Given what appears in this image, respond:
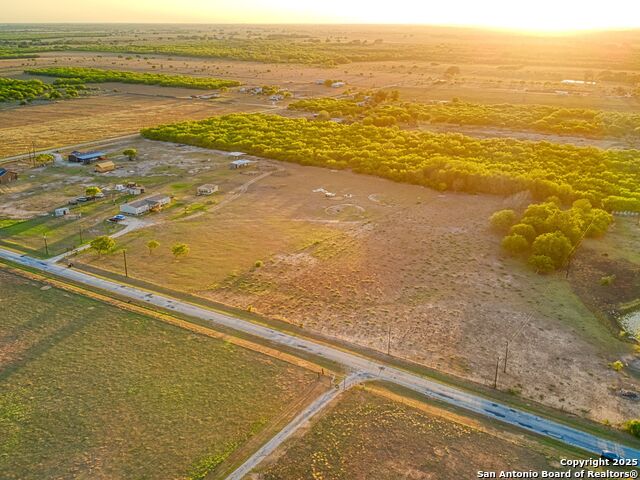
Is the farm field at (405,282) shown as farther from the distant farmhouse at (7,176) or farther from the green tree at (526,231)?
the distant farmhouse at (7,176)

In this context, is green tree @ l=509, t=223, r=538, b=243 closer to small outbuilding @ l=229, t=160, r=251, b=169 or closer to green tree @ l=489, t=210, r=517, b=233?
green tree @ l=489, t=210, r=517, b=233

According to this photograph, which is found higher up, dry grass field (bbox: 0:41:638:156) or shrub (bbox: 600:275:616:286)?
dry grass field (bbox: 0:41:638:156)

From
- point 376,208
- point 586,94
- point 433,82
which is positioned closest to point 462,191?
point 376,208

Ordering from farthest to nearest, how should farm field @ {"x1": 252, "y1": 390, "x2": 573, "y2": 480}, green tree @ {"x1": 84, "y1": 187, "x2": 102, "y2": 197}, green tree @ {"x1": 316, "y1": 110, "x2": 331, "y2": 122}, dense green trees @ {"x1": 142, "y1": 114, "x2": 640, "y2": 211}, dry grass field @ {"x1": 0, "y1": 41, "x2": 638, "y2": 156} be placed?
green tree @ {"x1": 316, "y1": 110, "x2": 331, "y2": 122} → dry grass field @ {"x1": 0, "y1": 41, "x2": 638, "y2": 156} → dense green trees @ {"x1": 142, "y1": 114, "x2": 640, "y2": 211} → green tree @ {"x1": 84, "y1": 187, "x2": 102, "y2": 197} → farm field @ {"x1": 252, "y1": 390, "x2": 573, "y2": 480}

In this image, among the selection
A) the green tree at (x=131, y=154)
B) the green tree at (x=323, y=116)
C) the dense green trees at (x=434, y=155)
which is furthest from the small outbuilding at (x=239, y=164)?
the green tree at (x=323, y=116)

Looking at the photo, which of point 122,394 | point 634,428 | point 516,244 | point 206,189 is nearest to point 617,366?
point 634,428

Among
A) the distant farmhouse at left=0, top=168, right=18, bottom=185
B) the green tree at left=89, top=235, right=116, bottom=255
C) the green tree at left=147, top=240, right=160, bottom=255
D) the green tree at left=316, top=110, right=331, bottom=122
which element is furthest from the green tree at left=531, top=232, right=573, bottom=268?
the green tree at left=316, top=110, right=331, bottom=122
